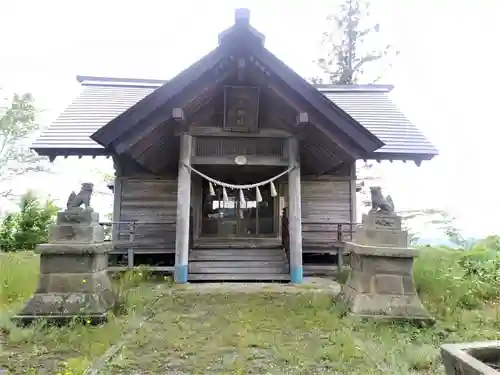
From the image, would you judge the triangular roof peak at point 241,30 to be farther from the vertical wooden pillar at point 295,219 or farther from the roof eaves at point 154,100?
the vertical wooden pillar at point 295,219

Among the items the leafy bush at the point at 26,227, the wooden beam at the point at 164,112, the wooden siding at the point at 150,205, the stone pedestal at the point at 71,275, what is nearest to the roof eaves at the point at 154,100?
the wooden beam at the point at 164,112

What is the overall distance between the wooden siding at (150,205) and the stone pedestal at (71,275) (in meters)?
5.28

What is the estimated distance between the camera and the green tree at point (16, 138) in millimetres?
21656

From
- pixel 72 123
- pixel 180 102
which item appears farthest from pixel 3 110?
pixel 180 102

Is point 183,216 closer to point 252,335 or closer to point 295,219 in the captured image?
point 295,219

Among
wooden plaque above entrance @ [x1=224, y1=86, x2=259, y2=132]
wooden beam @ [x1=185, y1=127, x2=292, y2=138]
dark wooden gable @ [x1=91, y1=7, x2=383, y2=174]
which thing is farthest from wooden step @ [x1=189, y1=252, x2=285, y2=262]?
wooden plaque above entrance @ [x1=224, y1=86, x2=259, y2=132]

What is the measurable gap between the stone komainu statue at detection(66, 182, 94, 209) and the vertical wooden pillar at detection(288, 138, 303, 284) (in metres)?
4.14

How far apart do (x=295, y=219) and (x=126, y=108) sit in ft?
24.3

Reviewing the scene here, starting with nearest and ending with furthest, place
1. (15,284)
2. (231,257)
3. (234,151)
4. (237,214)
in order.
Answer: (15,284) → (234,151) → (231,257) → (237,214)

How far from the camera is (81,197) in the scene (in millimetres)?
5598

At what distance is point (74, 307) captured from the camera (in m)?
5.04

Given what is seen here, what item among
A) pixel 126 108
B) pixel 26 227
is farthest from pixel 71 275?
pixel 26 227

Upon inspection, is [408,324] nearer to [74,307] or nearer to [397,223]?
[397,223]

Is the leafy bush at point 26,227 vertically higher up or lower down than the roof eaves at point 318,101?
lower down
